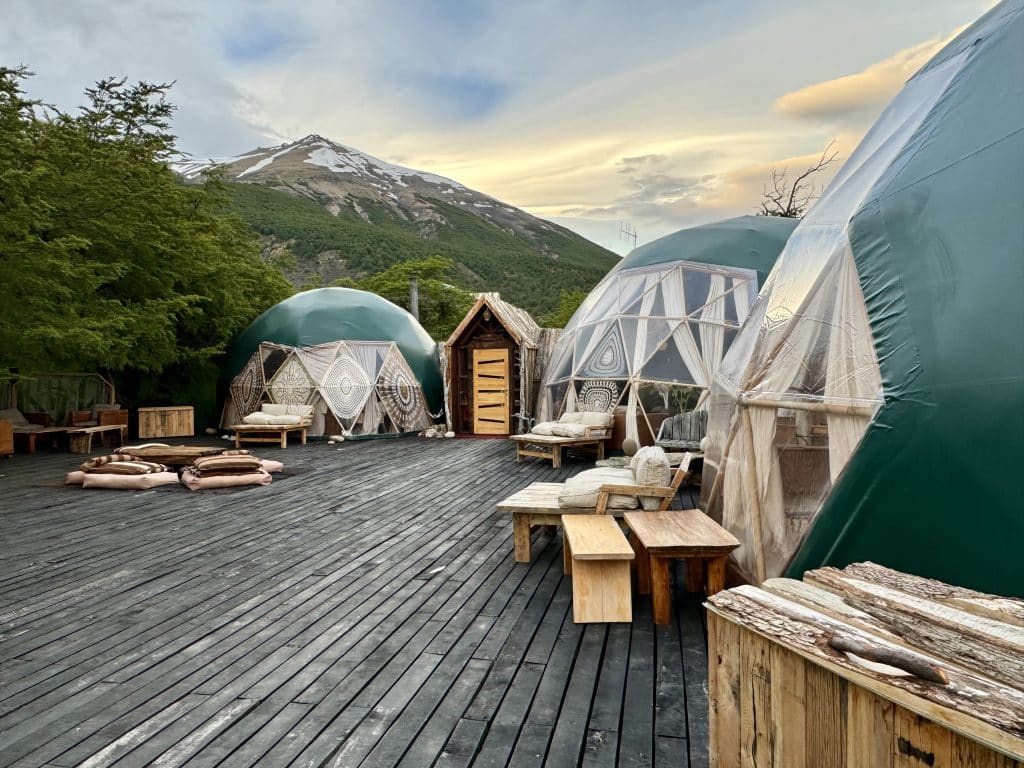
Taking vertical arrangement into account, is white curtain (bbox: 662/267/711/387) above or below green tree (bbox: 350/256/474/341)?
below

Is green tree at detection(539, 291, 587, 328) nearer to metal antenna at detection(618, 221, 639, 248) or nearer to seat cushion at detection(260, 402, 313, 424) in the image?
metal antenna at detection(618, 221, 639, 248)

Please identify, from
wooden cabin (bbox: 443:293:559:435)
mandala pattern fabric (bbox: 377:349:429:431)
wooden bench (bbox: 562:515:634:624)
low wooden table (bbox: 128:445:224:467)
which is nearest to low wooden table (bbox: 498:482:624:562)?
wooden bench (bbox: 562:515:634:624)

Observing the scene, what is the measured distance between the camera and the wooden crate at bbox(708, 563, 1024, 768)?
46.1 inches

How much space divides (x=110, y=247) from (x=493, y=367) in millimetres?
8838

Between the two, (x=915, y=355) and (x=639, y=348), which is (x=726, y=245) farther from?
(x=915, y=355)

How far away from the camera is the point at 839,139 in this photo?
17094 millimetres

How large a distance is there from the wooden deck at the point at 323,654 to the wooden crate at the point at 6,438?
6.67 meters

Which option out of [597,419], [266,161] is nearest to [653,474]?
[597,419]

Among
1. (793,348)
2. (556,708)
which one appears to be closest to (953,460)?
(793,348)

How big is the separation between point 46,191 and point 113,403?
16.8 feet

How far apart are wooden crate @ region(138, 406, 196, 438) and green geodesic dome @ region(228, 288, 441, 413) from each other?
1.50m

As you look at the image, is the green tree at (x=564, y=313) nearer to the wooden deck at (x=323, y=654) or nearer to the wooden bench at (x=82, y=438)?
the wooden bench at (x=82, y=438)

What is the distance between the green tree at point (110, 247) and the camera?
34.1ft

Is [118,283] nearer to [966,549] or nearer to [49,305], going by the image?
[49,305]
